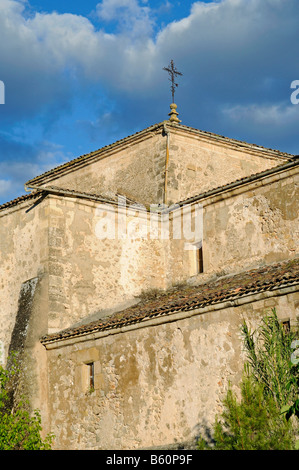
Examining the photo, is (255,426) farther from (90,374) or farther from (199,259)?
(199,259)

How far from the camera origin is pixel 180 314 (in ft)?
46.8

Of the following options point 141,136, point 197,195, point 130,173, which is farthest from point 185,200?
point 141,136

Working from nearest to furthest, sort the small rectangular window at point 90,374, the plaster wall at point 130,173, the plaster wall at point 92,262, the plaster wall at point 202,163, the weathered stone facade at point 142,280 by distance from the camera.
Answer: the weathered stone facade at point 142,280 → the small rectangular window at point 90,374 → the plaster wall at point 92,262 → the plaster wall at point 202,163 → the plaster wall at point 130,173

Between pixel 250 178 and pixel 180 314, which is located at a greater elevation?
pixel 250 178

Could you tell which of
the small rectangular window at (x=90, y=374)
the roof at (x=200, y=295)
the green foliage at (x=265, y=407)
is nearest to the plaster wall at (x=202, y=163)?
the roof at (x=200, y=295)

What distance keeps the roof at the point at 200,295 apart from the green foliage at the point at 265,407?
1.48 metres

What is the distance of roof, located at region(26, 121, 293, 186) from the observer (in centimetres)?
2061

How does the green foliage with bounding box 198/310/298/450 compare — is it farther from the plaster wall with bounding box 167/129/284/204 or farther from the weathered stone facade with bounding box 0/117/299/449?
the plaster wall with bounding box 167/129/284/204

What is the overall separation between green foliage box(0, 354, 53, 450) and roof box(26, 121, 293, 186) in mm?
7477

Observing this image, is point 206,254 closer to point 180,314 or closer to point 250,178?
point 250,178

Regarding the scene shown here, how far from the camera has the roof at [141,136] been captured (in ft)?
67.6

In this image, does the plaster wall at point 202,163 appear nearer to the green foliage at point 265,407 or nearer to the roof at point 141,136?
the roof at point 141,136
